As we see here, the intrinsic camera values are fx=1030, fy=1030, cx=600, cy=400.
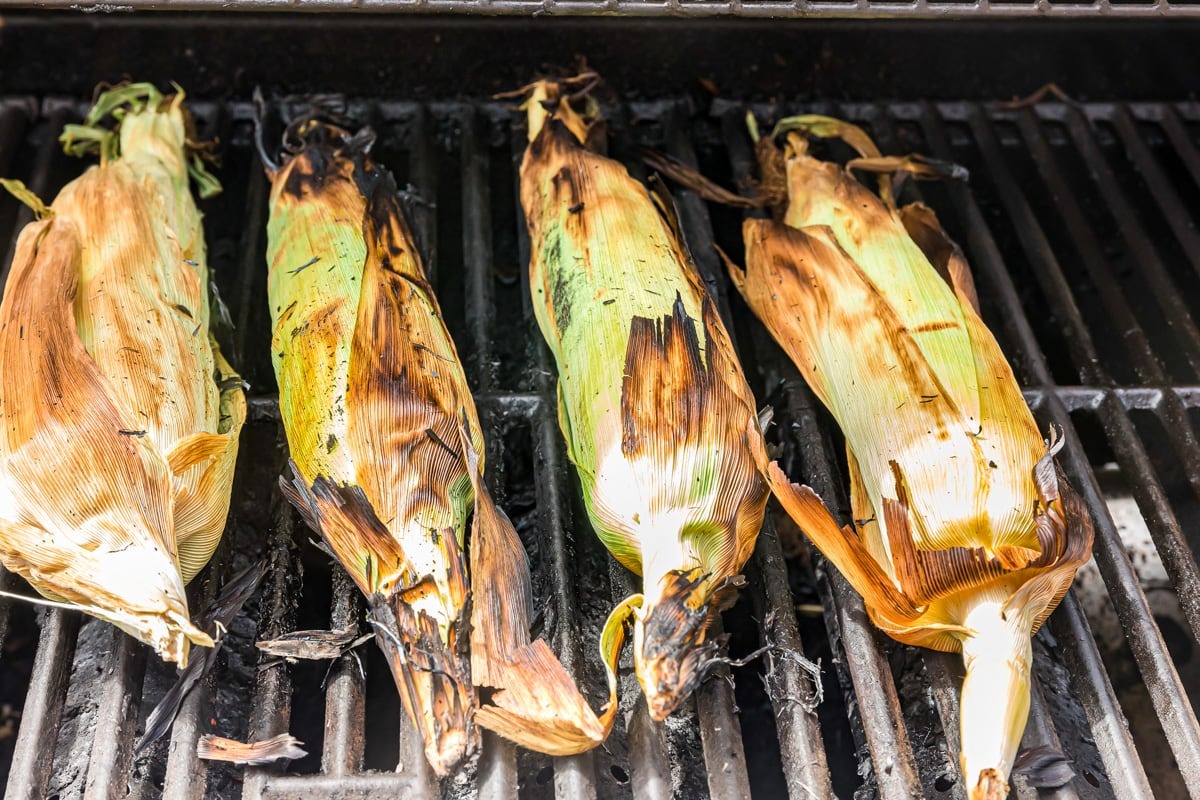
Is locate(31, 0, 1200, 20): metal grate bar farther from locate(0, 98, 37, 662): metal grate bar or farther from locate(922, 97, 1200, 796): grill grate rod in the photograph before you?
locate(0, 98, 37, 662): metal grate bar

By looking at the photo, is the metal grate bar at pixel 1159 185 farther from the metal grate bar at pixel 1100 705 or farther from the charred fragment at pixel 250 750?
the charred fragment at pixel 250 750

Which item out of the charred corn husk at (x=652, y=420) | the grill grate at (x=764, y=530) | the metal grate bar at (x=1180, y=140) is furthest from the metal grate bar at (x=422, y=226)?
the metal grate bar at (x=1180, y=140)

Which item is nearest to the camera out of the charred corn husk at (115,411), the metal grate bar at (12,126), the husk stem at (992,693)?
the husk stem at (992,693)

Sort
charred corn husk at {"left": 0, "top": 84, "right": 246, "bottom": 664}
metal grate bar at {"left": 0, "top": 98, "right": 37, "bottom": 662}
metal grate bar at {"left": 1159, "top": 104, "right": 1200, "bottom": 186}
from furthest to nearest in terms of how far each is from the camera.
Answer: metal grate bar at {"left": 1159, "top": 104, "right": 1200, "bottom": 186}, metal grate bar at {"left": 0, "top": 98, "right": 37, "bottom": 662}, charred corn husk at {"left": 0, "top": 84, "right": 246, "bottom": 664}

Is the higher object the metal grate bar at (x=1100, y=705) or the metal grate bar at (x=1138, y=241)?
the metal grate bar at (x=1138, y=241)

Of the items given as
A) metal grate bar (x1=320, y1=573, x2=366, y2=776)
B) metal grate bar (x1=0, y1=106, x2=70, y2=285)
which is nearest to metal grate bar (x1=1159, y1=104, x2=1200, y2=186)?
metal grate bar (x1=320, y1=573, x2=366, y2=776)

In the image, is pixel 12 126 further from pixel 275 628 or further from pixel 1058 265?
pixel 1058 265

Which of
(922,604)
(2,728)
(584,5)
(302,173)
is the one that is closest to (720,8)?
(584,5)
